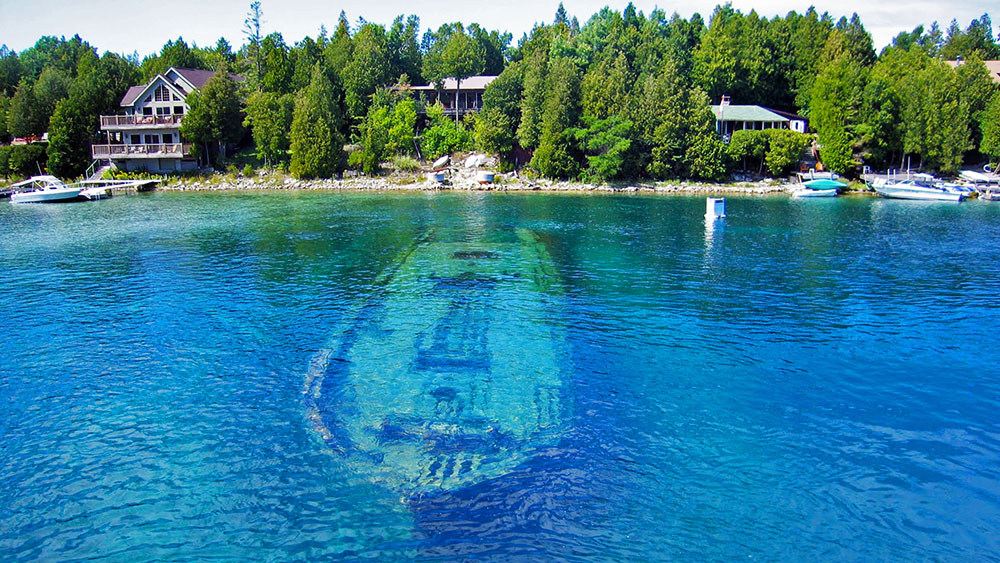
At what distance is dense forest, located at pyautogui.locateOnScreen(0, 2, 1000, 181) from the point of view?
74062 millimetres

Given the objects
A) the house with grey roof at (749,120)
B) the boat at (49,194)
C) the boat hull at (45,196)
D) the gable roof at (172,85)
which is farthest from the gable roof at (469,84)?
the boat hull at (45,196)

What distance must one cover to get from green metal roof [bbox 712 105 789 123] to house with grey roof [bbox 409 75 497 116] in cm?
3155

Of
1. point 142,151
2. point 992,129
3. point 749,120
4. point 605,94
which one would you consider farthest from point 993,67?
point 142,151

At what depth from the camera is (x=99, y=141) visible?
85125 millimetres

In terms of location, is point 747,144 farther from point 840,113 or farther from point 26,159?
point 26,159

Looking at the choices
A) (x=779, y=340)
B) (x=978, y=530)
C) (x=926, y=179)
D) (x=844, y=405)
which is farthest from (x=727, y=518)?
(x=926, y=179)

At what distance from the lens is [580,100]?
7738 centimetres

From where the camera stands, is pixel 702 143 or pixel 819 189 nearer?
pixel 819 189

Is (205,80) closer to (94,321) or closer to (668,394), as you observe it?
(94,321)

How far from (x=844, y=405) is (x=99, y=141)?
9481cm

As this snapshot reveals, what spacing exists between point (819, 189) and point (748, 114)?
16203 millimetres

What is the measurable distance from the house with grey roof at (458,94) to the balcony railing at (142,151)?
31.1m

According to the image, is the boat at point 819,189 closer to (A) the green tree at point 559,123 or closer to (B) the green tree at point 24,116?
(A) the green tree at point 559,123

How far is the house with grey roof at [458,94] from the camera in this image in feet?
298
